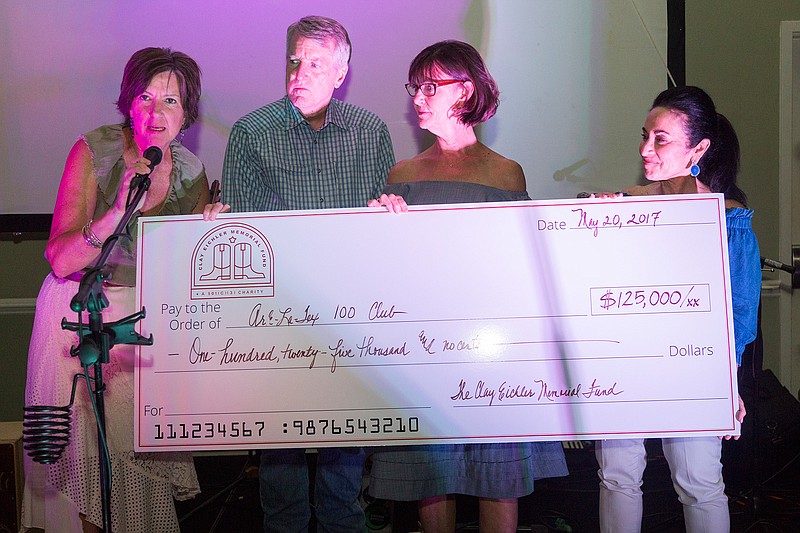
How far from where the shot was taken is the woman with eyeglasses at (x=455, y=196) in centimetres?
197

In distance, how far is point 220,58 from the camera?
311cm

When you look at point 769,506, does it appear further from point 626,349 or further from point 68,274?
point 68,274

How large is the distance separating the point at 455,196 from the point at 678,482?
3.22 ft

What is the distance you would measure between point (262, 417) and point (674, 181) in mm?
1341

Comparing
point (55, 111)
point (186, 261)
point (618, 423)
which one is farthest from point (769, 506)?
point (55, 111)

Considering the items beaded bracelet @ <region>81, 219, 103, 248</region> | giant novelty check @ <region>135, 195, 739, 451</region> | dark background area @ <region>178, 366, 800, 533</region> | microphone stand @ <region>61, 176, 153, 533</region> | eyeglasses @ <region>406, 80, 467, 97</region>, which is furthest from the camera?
dark background area @ <region>178, 366, 800, 533</region>

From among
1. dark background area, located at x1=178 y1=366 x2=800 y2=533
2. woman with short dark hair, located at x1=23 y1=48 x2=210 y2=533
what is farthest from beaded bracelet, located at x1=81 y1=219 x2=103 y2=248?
dark background area, located at x1=178 y1=366 x2=800 y2=533

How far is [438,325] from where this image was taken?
183 centimetres

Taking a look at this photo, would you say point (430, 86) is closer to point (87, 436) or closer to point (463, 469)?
point (463, 469)

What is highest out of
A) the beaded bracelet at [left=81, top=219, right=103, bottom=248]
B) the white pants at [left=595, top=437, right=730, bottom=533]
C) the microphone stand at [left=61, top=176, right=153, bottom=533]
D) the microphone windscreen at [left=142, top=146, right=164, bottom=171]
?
the microphone windscreen at [left=142, top=146, right=164, bottom=171]

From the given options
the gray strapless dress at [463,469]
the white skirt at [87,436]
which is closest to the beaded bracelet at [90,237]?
the white skirt at [87,436]

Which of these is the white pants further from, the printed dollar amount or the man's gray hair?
the man's gray hair

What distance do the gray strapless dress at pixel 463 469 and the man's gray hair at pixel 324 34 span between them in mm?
1148

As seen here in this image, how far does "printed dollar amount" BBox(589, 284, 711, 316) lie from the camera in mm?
1808
